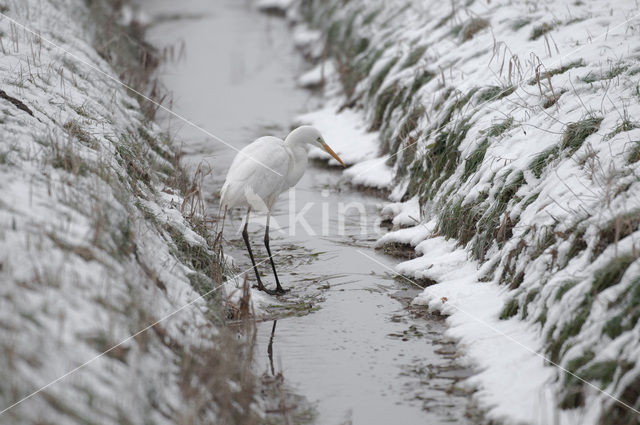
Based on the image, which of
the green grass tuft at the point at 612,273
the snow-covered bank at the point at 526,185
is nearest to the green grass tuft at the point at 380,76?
the snow-covered bank at the point at 526,185

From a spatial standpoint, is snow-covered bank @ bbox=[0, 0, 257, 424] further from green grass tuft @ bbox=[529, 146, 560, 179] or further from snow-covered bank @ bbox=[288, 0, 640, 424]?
green grass tuft @ bbox=[529, 146, 560, 179]

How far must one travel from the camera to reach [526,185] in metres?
5.23

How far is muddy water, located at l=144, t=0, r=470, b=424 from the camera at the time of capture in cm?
421

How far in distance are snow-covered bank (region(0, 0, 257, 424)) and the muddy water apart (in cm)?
58

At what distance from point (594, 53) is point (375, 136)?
340cm

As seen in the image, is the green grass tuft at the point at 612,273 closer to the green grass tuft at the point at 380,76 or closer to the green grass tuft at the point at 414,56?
the green grass tuft at the point at 414,56

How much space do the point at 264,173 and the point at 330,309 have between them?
1376 millimetres

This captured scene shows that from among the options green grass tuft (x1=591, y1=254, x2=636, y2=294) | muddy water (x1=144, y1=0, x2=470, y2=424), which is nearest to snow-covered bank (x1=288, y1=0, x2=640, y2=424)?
green grass tuft (x1=591, y1=254, x2=636, y2=294)

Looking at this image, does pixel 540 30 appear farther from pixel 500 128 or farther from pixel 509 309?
pixel 509 309

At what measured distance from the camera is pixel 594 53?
20.5 ft

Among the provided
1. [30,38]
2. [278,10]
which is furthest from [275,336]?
[278,10]

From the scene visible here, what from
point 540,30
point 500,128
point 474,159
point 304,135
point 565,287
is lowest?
point 565,287

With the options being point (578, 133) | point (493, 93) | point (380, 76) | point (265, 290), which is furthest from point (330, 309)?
point (380, 76)

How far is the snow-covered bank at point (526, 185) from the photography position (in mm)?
3729
